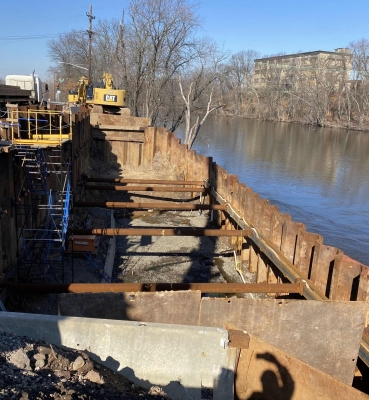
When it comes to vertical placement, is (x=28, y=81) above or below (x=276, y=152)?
above

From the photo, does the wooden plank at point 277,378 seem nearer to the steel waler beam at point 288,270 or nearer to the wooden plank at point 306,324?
the wooden plank at point 306,324

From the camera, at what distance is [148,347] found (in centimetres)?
447

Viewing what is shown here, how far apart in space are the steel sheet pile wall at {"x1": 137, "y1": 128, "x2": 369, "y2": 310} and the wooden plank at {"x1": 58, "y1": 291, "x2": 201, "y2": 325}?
245 centimetres

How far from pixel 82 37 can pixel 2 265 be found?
7415 cm

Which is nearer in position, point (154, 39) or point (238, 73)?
point (154, 39)

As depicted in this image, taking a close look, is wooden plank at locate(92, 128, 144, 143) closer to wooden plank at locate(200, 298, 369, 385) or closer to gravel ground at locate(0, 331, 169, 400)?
wooden plank at locate(200, 298, 369, 385)

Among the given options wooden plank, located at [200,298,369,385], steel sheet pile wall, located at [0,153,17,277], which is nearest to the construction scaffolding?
steel sheet pile wall, located at [0,153,17,277]

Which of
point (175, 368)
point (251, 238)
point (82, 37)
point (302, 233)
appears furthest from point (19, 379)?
point (82, 37)

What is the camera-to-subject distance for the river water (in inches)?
739

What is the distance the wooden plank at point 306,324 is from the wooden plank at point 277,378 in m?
0.63

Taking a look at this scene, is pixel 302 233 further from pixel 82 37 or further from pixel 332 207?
pixel 82 37

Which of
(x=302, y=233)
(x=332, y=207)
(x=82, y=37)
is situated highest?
(x=82, y=37)

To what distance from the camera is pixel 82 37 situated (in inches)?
2869

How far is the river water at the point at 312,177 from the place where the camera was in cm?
1878
